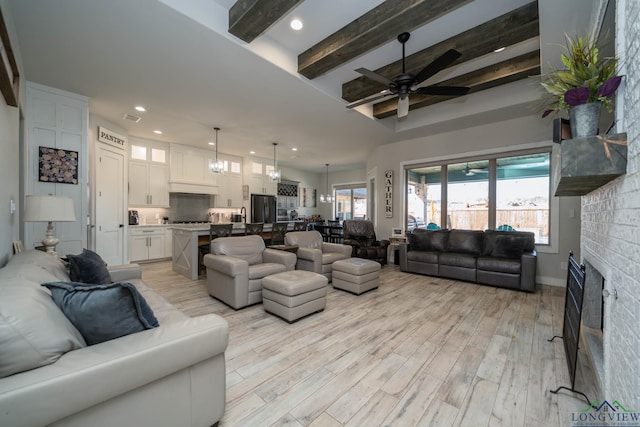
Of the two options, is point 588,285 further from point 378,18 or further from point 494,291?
point 378,18

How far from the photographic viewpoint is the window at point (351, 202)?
1026cm

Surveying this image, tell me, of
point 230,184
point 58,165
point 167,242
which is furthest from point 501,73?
point 167,242

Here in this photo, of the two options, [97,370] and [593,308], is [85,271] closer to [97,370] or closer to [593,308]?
[97,370]

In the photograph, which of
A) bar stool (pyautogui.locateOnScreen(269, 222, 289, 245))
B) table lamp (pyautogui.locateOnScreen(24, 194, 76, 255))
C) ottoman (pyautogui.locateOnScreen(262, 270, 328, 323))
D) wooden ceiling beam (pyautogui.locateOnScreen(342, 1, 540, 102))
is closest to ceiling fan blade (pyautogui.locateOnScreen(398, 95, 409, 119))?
wooden ceiling beam (pyautogui.locateOnScreen(342, 1, 540, 102))

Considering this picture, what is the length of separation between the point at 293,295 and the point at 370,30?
9.38 feet

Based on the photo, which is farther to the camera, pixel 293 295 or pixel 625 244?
pixel 293 295

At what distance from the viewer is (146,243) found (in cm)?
599

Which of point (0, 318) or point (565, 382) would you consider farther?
point (565, 382)

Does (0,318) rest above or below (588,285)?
above

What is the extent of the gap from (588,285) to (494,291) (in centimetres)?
172

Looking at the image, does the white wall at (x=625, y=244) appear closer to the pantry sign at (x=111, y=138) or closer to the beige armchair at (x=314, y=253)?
the beige armchair at (x=314, y=253)

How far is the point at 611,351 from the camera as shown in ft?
4.79

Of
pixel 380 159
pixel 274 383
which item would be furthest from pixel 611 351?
pixel 380 159

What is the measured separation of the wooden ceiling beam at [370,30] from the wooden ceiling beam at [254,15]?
0.81m
